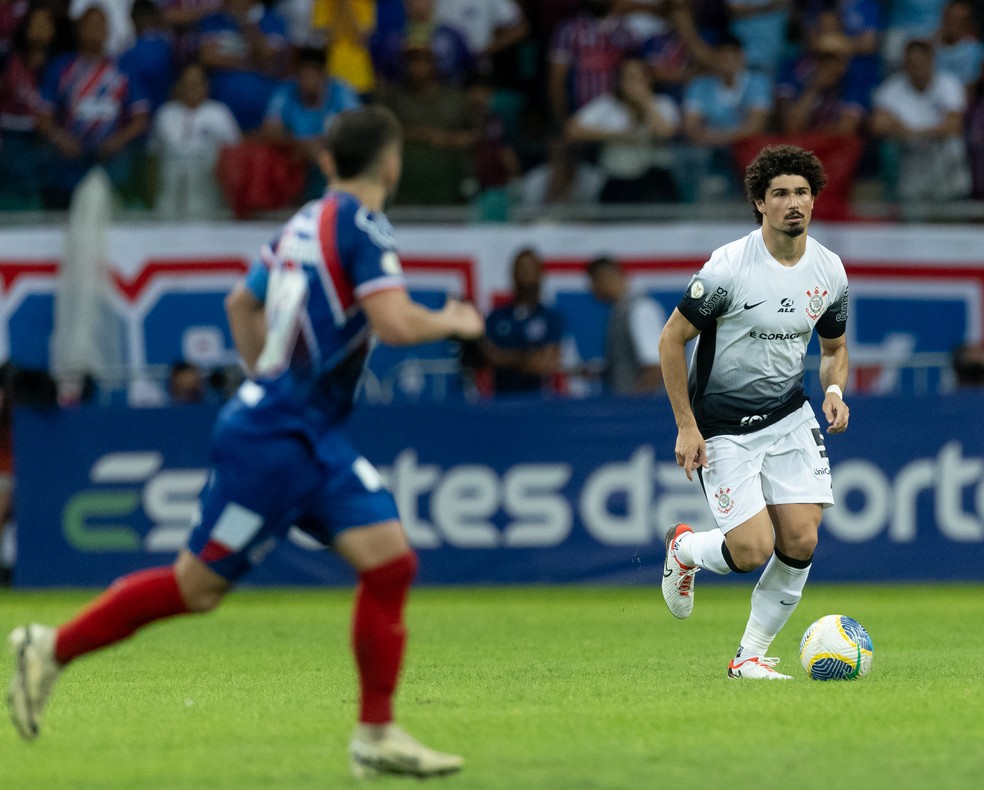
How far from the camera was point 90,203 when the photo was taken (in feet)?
53.7

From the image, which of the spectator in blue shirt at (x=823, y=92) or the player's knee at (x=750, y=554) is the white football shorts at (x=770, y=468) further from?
the spectator in blue shirt at (x=823, y=92)

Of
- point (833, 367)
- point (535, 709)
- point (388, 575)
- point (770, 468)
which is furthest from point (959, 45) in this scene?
point (388, 575)

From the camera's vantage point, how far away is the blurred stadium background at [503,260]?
1496cm

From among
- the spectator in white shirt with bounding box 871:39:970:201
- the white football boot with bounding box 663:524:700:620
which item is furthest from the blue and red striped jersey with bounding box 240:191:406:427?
the spectator in white shirt with bounding box 871:39:970:201

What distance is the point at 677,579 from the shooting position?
9047mm

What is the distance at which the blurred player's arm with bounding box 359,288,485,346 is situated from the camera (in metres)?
5.57

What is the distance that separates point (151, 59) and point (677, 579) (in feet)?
33.7

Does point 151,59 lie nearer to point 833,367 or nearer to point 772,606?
point 833,367

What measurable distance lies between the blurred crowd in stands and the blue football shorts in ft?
35.6

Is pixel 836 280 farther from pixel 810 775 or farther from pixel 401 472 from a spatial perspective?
pixel 401 472

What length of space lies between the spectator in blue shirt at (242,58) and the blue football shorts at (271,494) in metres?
11.8

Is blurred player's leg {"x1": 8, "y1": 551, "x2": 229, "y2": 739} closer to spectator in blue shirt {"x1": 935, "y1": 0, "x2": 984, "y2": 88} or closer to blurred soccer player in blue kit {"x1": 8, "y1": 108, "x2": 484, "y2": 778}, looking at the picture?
blurred soccer player in blue kit {"x1": 8, "y1": 108, "x2": 484, "y2": 778}

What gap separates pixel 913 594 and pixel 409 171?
20.0ft

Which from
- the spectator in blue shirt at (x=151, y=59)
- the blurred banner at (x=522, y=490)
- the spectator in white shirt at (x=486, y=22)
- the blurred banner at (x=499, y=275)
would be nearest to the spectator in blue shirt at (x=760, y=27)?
the blurred banner at (x=499, y=275)
